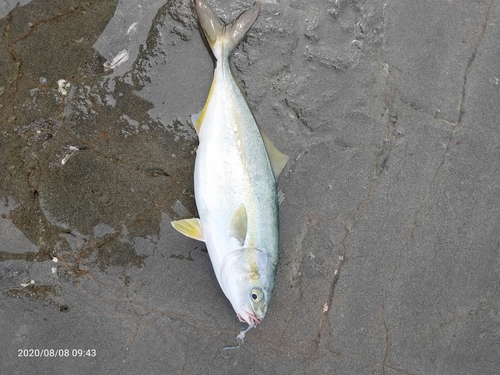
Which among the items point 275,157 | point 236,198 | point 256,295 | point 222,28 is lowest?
point 256,295

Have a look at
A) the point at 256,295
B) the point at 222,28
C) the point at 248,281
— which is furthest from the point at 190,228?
the point at 222,28

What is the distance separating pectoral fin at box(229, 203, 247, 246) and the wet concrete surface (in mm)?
497

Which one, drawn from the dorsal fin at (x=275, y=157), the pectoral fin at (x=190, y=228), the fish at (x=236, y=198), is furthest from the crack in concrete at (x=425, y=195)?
the pectoral fin at (x=190, y=228)

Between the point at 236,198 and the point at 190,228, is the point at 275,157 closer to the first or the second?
the point at 236,198

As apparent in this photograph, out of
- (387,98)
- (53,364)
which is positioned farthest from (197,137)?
(53,364)

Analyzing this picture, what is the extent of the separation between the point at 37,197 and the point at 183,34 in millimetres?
1767

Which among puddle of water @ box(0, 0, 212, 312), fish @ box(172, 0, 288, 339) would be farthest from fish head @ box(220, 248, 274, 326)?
puddle of water @ box(0, 0, 212, 312)

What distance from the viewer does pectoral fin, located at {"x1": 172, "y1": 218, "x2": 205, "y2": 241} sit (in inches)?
121

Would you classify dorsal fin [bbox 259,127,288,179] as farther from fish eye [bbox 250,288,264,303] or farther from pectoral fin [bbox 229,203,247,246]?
fish eye [bbox 250,288,264,303]

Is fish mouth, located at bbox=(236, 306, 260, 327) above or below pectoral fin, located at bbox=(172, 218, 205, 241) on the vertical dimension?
below

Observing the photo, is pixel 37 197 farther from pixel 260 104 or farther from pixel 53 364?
pixel 260 104

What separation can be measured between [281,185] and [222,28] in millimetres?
1357

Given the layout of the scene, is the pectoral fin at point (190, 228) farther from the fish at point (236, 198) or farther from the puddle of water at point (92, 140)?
the puddle of water at point (92, 140)

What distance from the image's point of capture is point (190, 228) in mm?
3090
